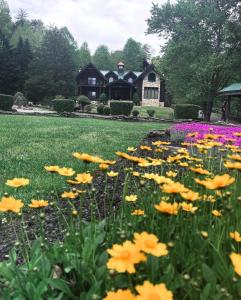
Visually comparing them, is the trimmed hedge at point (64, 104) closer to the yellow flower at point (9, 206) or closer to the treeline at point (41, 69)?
the treeline at point (41, 69)

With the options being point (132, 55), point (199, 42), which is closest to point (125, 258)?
point (199, 42)

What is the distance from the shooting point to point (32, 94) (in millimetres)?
40594

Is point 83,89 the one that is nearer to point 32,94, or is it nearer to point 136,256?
point 32,94

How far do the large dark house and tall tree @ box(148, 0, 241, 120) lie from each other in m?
19.0

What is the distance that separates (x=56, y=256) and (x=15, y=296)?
0.27m

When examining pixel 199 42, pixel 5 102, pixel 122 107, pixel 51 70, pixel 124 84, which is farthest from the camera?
pixel 124 84

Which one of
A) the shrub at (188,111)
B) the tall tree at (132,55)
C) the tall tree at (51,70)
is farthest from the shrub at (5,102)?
the tall tree at (132,55)

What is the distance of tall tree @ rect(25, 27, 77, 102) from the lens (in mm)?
40125

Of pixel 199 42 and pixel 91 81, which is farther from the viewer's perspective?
pixel 91 81

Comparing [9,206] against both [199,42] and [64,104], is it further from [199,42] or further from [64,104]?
[199,42]

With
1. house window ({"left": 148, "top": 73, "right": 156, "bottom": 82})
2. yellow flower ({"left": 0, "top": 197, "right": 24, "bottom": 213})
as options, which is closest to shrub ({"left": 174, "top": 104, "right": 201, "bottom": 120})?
house window ({"left": 148, "top": 73, "right": 156, "bottom": 82})

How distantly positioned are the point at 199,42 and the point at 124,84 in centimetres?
2192

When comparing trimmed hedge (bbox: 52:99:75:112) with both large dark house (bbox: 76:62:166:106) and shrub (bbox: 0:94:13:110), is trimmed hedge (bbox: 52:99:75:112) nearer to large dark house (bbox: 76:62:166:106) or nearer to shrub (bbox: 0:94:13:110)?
shrub (bbox: 0:94:13:110)

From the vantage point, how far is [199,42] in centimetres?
2773
